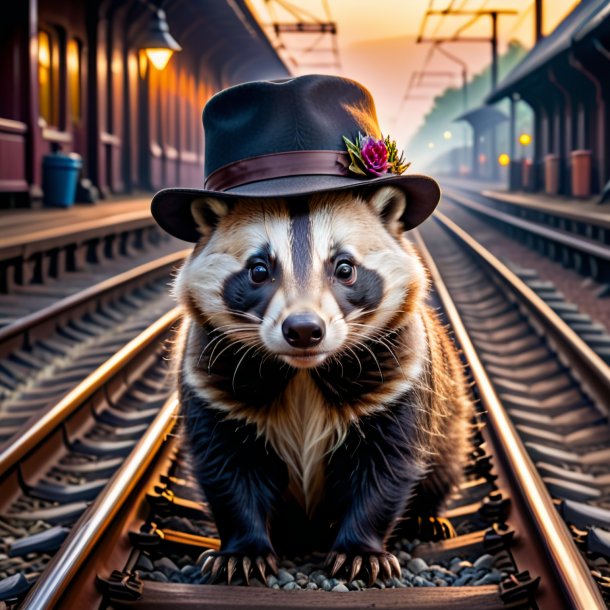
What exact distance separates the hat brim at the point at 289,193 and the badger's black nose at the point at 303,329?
13.3 inches

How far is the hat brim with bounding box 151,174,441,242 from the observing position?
259 cm

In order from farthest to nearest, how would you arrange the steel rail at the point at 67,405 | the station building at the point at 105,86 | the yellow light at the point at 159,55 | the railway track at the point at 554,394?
the station building at the point at 105,86, the yellow light at the point at 159,55, the steel rail at the point at 67,405, the railway track at the point at 554,394

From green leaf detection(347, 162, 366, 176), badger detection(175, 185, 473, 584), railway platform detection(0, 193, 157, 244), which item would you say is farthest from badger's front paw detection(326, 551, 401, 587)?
railway platform detection(0, 193, 157, 244)

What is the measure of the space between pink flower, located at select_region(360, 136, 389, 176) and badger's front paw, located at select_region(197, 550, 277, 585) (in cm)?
109

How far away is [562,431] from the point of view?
4.89 meters

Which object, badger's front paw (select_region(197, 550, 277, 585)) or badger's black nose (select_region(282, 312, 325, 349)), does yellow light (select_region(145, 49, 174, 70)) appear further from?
badger's black nose (select_region(282, 312, 325, 349))

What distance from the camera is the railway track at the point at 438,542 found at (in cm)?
260

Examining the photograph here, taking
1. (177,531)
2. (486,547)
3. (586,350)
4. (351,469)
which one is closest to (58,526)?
(177,531)

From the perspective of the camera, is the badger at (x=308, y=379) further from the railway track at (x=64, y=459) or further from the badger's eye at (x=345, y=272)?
the railway track at (x=64, y=459)

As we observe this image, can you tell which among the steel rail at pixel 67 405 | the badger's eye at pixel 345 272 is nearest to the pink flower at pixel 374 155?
the badger's eye at pixel 345 272

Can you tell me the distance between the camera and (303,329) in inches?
93.8

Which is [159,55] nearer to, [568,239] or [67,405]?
[568,239]

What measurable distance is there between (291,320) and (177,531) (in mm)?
1200

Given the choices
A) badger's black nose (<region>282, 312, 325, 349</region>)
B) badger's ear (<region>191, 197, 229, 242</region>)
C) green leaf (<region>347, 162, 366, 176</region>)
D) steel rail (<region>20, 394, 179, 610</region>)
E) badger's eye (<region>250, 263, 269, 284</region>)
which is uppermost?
green leaf (<region>347, 162, 366, 176</region>)
